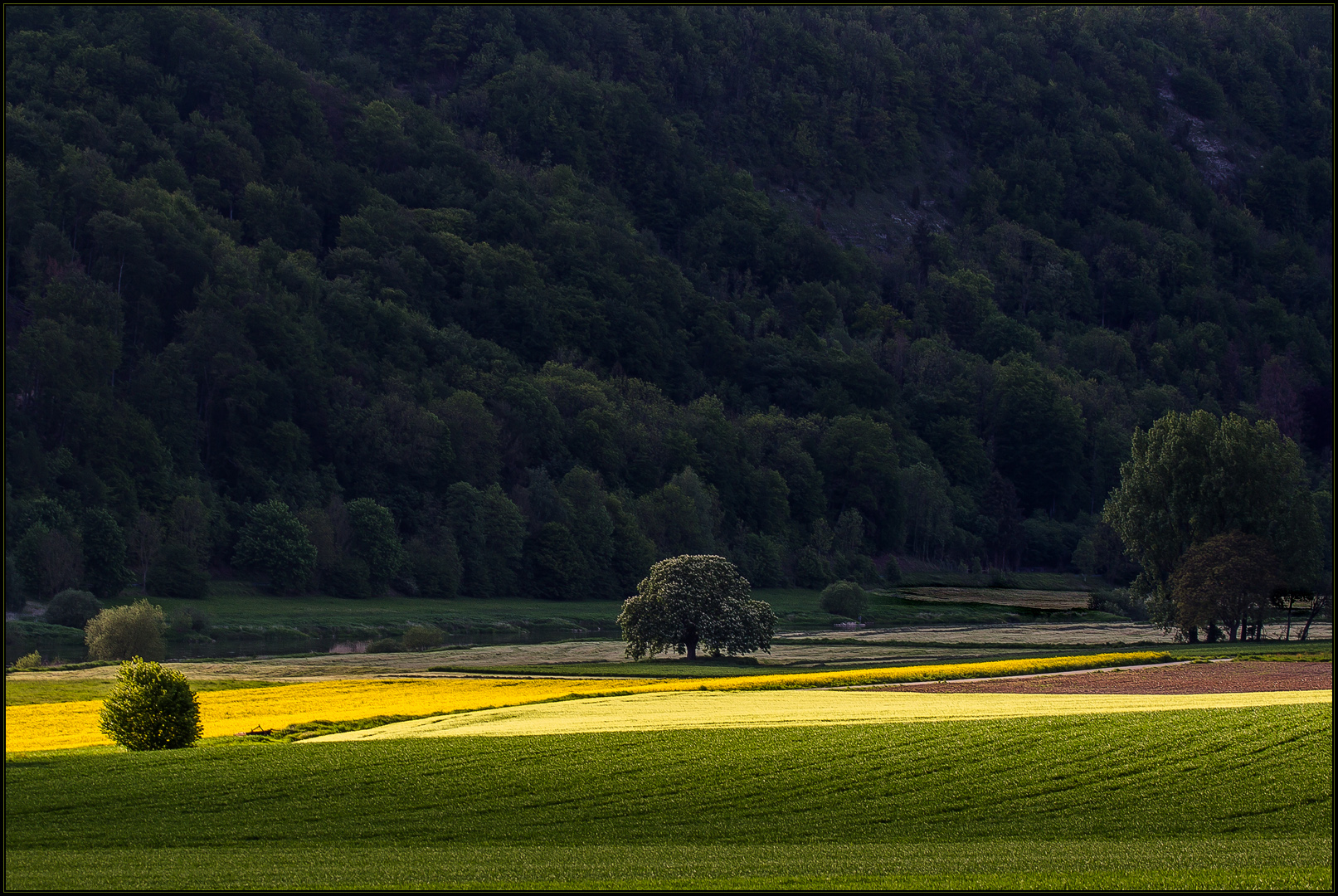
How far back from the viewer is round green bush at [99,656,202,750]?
33.4 meters

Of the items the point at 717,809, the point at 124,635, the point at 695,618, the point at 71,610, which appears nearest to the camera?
the point at 717,809

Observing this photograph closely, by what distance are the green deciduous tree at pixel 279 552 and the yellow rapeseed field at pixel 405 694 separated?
5429cm

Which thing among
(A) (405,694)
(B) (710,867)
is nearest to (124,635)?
(A) (405,694)

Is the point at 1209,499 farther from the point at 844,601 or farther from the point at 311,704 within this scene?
the point at 311,704

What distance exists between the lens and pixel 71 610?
3403 inches

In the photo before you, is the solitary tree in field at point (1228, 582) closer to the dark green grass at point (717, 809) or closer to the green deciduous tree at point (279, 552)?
the dark green grass at point (717, 809)

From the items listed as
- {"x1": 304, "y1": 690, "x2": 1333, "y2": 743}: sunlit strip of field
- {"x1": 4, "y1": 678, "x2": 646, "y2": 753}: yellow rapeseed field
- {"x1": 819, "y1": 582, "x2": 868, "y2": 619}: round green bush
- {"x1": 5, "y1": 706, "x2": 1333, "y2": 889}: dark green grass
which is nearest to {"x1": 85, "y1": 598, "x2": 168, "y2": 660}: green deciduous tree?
{"x1": 4, "y1": 678, "x2": 646, "y2": 753}: yellow rapeseed field

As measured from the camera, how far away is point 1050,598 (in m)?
124

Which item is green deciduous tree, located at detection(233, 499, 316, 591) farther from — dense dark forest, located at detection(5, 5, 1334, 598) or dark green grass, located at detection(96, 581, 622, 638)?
dark green grass, located at detection(96, 581, 622, 638)

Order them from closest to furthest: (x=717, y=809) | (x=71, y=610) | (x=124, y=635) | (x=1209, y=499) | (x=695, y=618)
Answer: (x=717, y=809)
(x=695, y=618)
(x=124, y=635)
(x=1209, y=499)
(x=71, y=610)

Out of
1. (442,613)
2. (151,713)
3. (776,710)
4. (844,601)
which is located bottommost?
(776,710)

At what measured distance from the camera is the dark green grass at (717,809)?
20.5m

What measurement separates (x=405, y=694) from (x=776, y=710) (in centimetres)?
1713

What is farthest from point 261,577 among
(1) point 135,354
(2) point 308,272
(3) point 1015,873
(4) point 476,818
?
(3) point 1015,873
